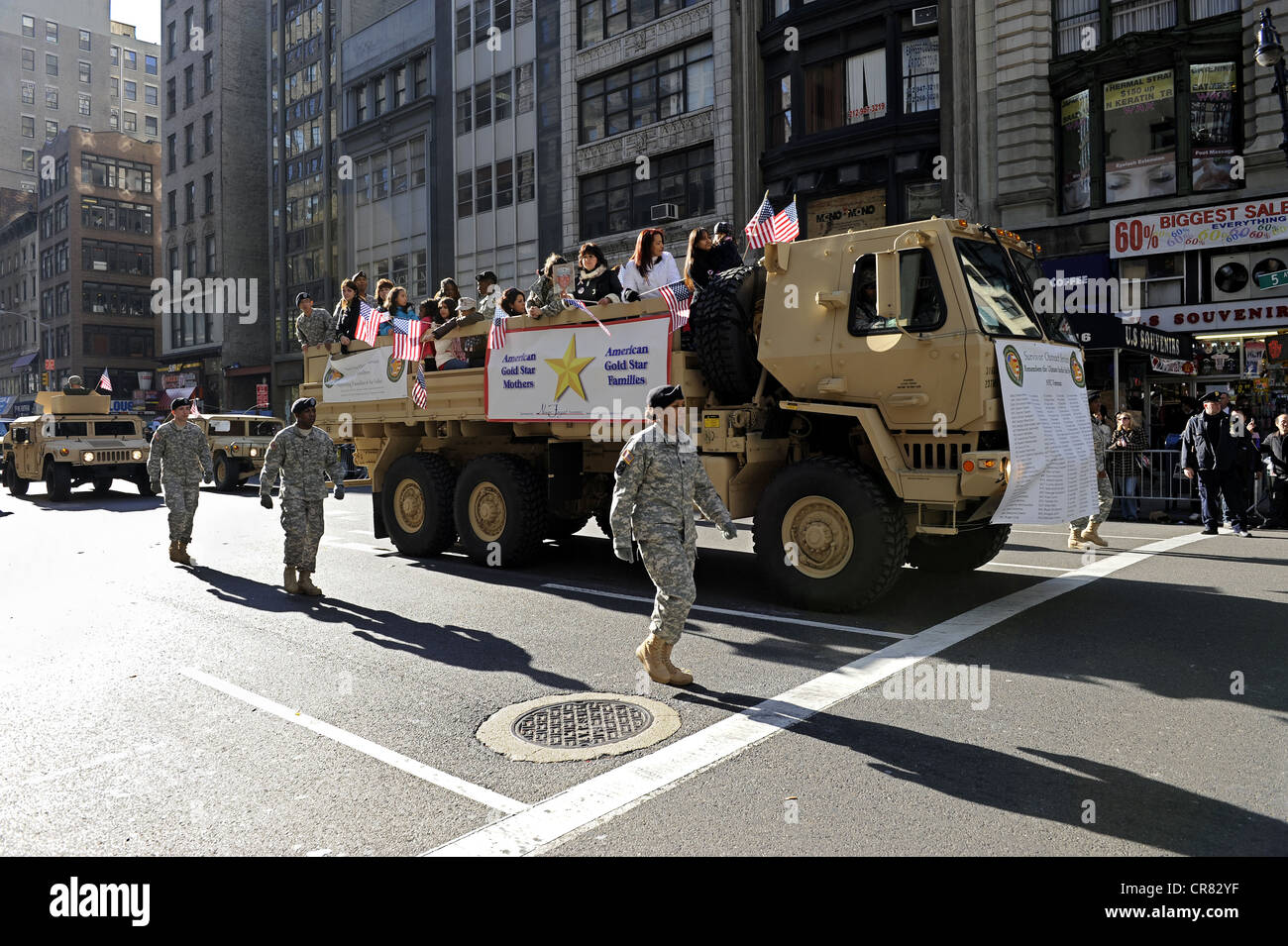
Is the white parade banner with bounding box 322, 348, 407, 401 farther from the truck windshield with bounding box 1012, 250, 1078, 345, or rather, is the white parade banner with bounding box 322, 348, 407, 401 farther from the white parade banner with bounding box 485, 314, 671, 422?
the truck windshield with bounding box 1012, 250, 1078, 345

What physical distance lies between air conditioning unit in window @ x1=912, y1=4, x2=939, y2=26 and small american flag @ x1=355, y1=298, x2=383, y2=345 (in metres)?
18.4

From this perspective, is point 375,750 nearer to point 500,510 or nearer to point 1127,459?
point 500,510

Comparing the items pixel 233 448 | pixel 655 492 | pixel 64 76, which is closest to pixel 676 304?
pixel 655 492

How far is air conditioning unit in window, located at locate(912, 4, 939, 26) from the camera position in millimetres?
23219

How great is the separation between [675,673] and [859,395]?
3122 mm

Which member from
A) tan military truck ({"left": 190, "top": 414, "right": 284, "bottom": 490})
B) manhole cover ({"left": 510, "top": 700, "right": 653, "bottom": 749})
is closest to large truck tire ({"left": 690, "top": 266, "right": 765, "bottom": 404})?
manhole cover ({"left": 510, "top": 700, "right": 653, "bottom": 749})

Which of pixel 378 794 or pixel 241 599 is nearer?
pixel 378 794

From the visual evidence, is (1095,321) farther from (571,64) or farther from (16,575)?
(571,64)

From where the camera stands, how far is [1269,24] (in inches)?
604

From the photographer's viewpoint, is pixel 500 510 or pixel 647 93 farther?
pixel 647 93

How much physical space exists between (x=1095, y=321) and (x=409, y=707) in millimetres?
14682

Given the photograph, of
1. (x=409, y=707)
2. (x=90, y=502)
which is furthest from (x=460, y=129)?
(x=409, y=707)

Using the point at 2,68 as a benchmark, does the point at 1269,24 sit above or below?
below

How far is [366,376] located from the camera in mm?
12211
